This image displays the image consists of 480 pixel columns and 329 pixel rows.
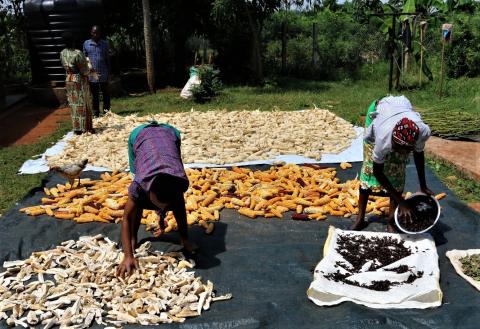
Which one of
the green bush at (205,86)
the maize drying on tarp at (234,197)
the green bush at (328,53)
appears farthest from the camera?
the green bush at (328,53)

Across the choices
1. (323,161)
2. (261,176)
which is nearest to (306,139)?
(323,161)

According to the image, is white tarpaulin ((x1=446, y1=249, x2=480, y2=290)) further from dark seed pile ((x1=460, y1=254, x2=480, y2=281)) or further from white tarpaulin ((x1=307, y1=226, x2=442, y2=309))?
white tarpaulin ((x1=307, y1=226, x2=442, y2=309))

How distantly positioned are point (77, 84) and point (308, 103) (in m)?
4.77

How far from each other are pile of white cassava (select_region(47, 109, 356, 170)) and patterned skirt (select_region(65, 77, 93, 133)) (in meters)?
0.22

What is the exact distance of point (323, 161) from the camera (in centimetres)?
611

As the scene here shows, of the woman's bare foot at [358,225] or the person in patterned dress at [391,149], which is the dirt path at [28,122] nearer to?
the woman's bare foot at [358,225]

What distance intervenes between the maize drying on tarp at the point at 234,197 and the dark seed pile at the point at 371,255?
74cm

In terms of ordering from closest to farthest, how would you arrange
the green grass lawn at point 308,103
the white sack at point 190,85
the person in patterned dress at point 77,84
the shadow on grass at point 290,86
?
the green grass lawn at point 308,103 < the person in patterned dress at point 77,84 < the white sack at point 190,85 < the shadow on grass at point 290,86

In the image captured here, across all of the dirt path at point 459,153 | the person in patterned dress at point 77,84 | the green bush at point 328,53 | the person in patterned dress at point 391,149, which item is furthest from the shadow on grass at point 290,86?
the person in patterned dress at point 391,149

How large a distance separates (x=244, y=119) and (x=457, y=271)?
16.9 ft

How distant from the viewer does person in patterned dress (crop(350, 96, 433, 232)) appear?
11.3ft

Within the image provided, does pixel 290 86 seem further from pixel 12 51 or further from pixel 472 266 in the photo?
pixel 472 266

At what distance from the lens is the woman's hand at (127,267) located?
340 cm

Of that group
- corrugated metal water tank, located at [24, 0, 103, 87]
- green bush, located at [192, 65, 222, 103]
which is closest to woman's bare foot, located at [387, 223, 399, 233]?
green bush, located at [192, 65, 222, 103]
